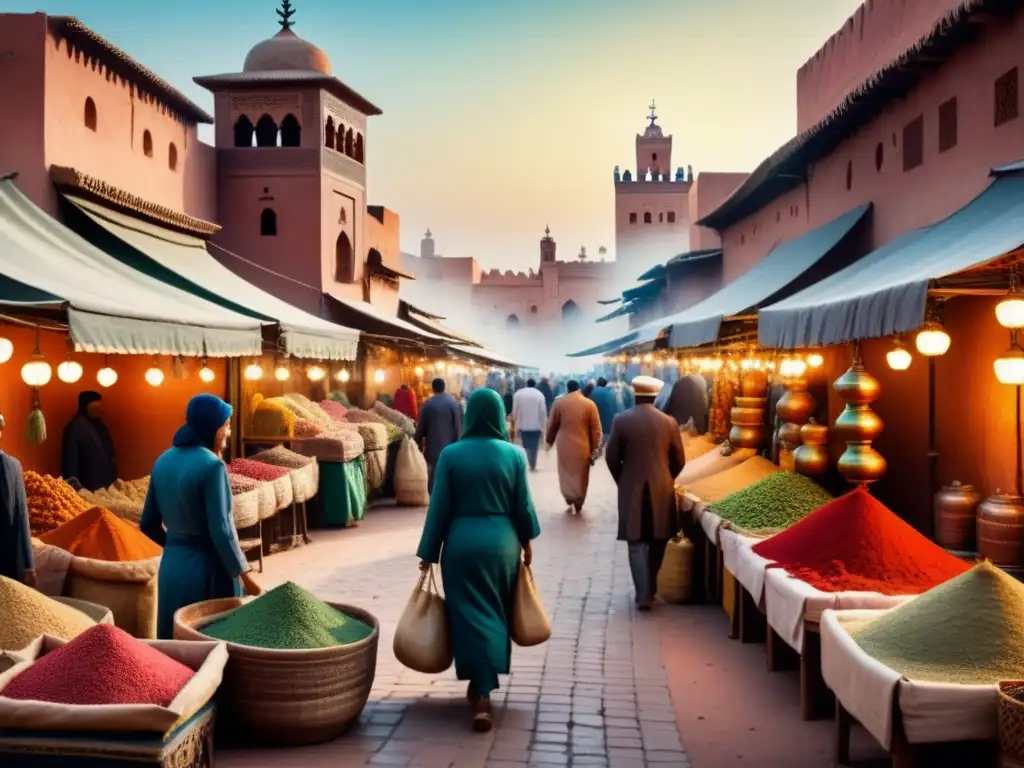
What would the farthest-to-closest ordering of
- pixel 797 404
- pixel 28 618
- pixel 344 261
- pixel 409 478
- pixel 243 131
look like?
pixel 344 261
pixel 243 131
pixel 409 478
pixel 797 404
pixel 28 618

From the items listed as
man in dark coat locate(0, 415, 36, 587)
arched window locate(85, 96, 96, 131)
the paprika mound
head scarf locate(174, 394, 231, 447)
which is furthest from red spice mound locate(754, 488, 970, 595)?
arched window locate(85, 96, 96, 131)

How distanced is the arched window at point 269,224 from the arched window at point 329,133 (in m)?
1.51

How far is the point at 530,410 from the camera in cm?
1487

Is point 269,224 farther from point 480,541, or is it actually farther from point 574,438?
point 480,541

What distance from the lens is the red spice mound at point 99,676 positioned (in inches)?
121

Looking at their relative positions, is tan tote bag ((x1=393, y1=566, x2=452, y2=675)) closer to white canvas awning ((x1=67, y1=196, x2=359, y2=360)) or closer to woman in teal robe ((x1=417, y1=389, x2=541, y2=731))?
woman in teal robe ((x1=417, y1=389, x2=541, y2=731))

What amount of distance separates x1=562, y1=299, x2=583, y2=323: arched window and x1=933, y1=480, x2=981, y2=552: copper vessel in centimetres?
4754

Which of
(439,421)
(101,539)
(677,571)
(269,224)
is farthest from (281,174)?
(101,539)

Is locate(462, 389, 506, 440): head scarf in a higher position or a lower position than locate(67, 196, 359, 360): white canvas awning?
lower

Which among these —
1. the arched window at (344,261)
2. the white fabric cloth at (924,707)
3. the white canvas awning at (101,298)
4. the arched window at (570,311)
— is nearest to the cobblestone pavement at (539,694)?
the white fabric cloth at (924,707)

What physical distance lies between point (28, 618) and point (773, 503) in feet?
13.9

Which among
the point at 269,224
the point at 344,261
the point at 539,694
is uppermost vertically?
the point at 269,224

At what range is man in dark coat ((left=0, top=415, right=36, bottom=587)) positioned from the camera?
4.39 m

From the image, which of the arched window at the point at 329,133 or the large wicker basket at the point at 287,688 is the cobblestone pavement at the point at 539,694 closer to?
the large wicker basket at the point at 287,688
